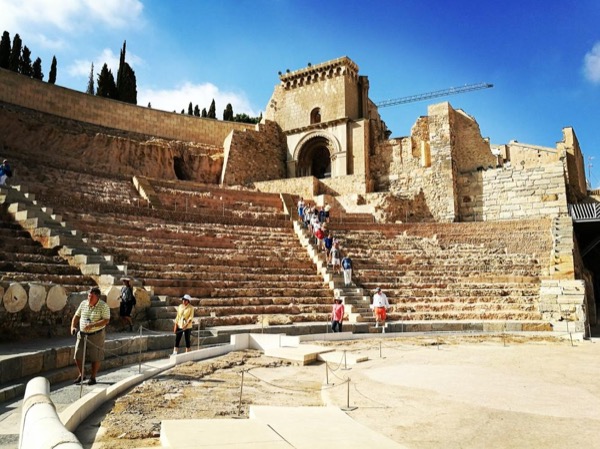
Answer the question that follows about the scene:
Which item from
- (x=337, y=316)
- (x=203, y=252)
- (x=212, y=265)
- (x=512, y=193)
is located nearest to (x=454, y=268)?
(x=337, y=316)

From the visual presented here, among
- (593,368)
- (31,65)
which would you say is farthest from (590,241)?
(31,65)

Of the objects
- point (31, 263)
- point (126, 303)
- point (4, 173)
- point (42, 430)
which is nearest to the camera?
point (42, 430)

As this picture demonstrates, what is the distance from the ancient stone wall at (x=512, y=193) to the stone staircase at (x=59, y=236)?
1832 centimetres

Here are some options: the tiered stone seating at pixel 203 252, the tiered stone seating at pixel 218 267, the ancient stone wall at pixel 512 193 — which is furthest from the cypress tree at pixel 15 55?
the ancient stone wall at pixel 512 193

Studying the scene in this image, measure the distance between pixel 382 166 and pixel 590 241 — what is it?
11.3 metres

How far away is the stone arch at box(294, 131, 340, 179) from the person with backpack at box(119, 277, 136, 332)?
70.8 feet

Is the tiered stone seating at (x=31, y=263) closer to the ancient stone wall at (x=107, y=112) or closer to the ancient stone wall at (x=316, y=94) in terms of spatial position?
the ancient stone wall at (x=107, y=112)

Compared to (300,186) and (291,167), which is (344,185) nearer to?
(300,186)

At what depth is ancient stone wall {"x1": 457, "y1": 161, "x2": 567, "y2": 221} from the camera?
2166 cm

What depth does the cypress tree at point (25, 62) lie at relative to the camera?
1287 inches

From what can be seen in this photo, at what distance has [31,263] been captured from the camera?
9.37 meters

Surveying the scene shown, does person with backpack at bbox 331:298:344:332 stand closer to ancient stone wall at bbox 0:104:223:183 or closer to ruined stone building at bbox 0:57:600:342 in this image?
ruined stone building at bbox 0:57:600:342

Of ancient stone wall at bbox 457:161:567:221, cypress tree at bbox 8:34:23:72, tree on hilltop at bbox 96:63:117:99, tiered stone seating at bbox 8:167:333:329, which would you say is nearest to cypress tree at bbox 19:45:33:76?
cypress tree at bbox 8:34:23:72

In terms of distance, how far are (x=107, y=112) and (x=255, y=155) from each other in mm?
8852
